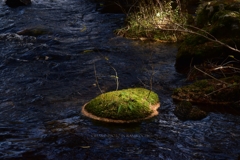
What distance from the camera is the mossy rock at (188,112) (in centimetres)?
621

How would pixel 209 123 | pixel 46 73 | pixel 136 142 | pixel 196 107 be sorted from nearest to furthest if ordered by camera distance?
1. pixel 136 142
2. pixel 209 123
3. pixel 196 107
4. pixel 46 73

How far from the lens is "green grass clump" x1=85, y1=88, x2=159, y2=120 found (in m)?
6.19

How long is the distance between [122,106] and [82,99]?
3.96 feet

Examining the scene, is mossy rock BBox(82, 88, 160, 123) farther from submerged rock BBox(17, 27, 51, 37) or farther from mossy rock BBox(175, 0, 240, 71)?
submerged rock BBox(17, 27, 51, 37)

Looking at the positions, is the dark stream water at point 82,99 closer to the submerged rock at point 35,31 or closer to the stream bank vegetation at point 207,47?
the submerged rock at point 35,31

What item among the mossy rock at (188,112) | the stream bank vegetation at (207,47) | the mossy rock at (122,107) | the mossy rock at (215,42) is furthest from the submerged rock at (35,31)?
the mossy rock at (188,112)

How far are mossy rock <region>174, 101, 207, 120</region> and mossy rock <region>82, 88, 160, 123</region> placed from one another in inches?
16.2

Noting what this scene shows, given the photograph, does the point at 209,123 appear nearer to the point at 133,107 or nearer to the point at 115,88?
the point at 133,107

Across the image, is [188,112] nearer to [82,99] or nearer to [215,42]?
[82,99]

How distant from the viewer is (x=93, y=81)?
8.07m

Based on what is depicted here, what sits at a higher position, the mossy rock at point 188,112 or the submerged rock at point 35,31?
the submerged rock at point 35,31

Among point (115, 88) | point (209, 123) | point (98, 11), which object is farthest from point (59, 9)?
point (209, 123)

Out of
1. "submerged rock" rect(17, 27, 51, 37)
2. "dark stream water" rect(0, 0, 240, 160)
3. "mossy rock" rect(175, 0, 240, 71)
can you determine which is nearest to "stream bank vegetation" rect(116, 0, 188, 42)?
"dark stream water" rect(0, 0, 240, 160)

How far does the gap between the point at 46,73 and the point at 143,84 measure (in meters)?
2.44
